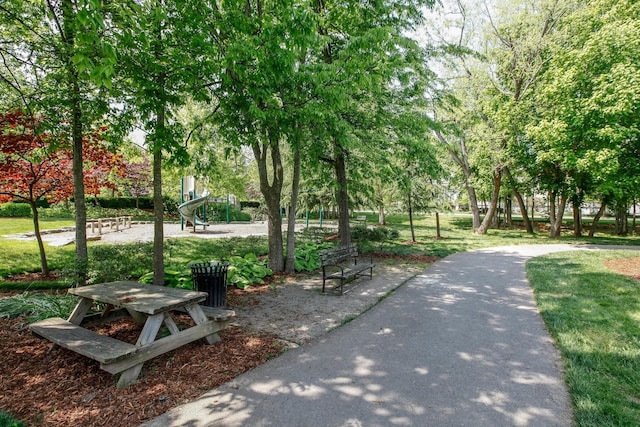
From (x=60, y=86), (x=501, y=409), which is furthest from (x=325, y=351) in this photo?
(x=60, y=86)

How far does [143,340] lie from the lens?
3.51m

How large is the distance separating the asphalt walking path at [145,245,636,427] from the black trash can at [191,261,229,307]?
6.86 feet

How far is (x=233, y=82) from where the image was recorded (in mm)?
5488

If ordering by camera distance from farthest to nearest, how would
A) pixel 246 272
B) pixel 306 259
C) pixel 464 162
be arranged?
pixel 464 162 → pixel 306 259 → pixel 246 272

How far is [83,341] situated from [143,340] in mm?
652

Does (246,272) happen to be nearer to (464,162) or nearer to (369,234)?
(369,234)

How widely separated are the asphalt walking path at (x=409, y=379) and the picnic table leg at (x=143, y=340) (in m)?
0.74

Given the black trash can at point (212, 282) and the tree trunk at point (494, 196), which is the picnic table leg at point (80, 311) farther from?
the tree trunk at point (494, 196)

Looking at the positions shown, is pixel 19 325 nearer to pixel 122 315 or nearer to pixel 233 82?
pixel 122 315

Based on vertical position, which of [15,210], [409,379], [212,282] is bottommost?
[409,379]

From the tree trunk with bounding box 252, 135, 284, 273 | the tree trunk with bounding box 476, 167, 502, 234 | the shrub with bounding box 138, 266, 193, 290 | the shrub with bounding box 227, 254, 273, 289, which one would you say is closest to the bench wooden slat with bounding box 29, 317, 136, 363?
the shrub with bounding box 138, 266, 193, 290

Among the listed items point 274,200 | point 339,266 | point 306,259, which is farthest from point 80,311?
A: point 306,259

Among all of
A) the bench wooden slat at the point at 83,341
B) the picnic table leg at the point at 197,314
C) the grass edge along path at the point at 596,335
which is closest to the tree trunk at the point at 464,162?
the grass edge along path at the point at 596,335

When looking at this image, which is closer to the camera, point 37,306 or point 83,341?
point 83,341
